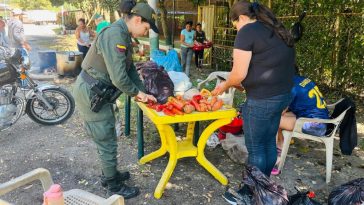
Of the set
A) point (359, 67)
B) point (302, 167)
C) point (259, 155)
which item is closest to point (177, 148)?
point (259, 155)

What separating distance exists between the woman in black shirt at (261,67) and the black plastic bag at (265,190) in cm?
31

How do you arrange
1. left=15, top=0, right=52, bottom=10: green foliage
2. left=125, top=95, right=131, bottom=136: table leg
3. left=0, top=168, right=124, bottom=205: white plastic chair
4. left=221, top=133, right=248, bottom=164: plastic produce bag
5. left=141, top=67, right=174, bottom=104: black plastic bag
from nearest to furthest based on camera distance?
left=0, top=168, right=124, bottom=205: white plastic chair < left=141, top=67, right=174, bottom=104: black plastic bag < left=221, top=133, right=248, bottom=164: plastic produce bag < left=125, top=95, right=131, bottom=136: table leg < left=15, top=0, right=52, bottom=10: green foliage

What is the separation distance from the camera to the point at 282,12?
8.47 meters

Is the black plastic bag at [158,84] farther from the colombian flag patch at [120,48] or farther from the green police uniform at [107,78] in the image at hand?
the colombian flag patch at [120,48]

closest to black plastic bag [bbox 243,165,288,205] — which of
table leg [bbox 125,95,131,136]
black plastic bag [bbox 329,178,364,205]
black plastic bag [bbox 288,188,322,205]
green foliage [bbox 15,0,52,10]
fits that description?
black plastic bag [bbox 288,188,322,205]

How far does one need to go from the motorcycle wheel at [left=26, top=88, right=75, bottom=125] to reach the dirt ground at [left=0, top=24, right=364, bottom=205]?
9.2 inches

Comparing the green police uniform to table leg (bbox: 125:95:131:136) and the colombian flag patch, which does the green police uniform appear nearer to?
the colombian flag patch

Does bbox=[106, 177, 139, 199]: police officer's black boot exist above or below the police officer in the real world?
below

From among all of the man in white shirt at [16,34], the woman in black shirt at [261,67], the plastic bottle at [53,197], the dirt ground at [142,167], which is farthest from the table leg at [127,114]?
the man in white shirt at [16,34]

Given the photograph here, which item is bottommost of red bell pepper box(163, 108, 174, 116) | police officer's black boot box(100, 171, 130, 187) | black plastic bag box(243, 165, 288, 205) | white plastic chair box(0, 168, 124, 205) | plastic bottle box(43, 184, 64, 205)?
police officer's black boot box(100, 171, 130, 187)

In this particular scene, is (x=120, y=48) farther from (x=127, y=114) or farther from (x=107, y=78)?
(x=127, y=114)

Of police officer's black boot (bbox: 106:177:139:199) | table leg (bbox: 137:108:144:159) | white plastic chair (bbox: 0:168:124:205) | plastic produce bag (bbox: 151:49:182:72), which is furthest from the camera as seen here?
plastic produce bag (bbox: 151:49:182:72)

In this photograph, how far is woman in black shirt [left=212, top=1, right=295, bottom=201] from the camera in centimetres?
261

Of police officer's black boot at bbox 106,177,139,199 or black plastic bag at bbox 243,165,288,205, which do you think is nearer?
black plastic bag at bbox 243,165,288,205
